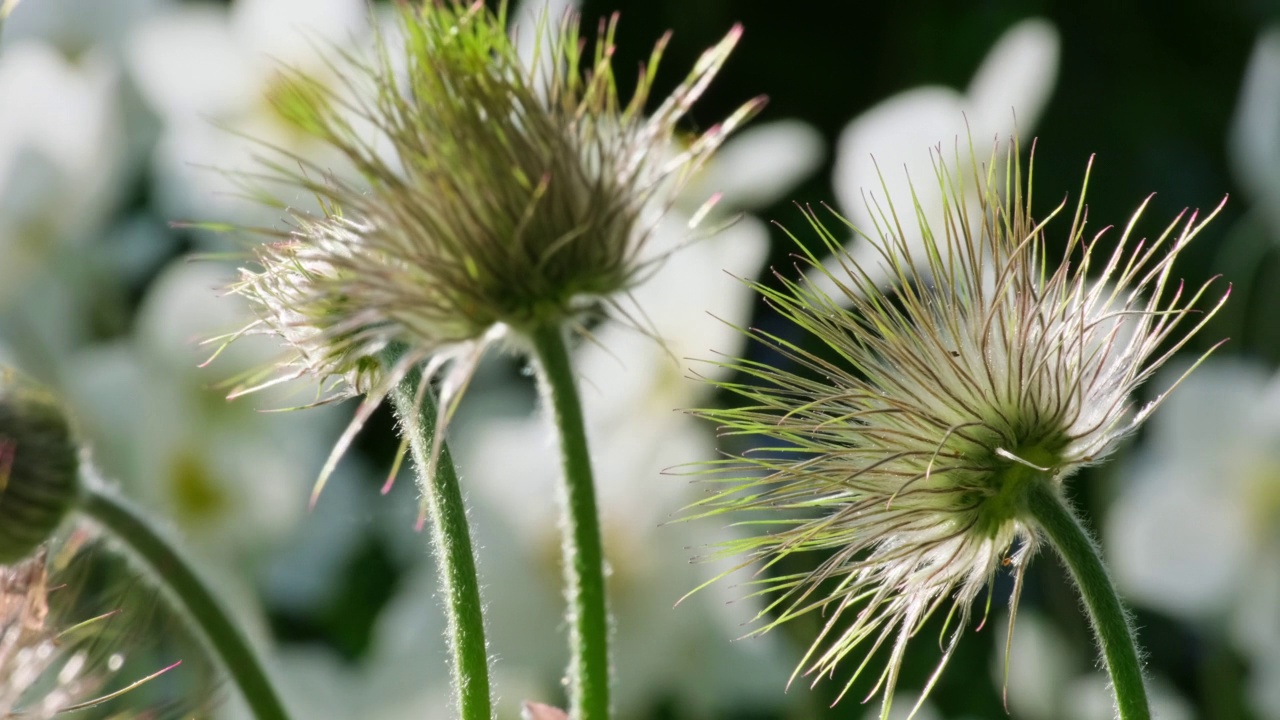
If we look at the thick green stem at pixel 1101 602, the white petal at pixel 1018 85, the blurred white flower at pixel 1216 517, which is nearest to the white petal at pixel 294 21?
the white petal at pixel 1018 85

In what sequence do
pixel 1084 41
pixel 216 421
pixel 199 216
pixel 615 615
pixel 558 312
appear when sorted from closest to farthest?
1. pixel 558 312
2. pixel 615 615
3. pixel 216 421
4. pixel 199 216
5. pixel 1084 41

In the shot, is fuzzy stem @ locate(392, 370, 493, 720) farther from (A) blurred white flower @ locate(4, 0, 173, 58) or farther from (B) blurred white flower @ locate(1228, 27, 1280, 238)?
(A) blurred white flower @ locate(4, 0, 173, 58)

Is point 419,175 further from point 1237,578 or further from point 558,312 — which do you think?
point 1237,578

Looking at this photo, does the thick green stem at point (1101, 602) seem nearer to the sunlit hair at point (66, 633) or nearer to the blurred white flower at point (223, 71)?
the sunlit hair at point (66, 633)

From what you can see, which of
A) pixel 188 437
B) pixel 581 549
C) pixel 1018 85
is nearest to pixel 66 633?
pixel 581 549

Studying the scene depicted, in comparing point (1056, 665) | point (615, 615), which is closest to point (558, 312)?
point (615, 615)

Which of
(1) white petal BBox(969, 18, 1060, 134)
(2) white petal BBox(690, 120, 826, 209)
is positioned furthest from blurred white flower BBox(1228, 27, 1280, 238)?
(2) white petal BBox(690, 120, 826, 209)
